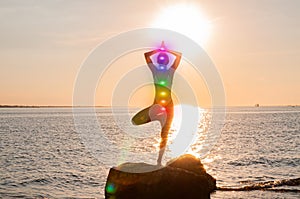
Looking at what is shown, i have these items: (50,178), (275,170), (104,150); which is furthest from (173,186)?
(104,150)

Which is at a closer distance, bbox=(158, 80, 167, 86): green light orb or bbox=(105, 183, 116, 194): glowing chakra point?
bbox=(158, 80, 167, 86): green light orb

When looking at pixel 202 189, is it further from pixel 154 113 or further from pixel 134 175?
pixel 154 113

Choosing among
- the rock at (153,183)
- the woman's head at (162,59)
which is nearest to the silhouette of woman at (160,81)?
the woman's head at (162,59)

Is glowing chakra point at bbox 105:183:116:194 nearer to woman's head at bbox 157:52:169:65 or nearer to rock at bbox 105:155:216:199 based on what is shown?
rock at bbox 105:155:216:199

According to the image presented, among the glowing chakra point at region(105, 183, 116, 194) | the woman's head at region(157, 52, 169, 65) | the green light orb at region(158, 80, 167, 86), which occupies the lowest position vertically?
the glowing chakra point at region(105, 183, 116, 194)

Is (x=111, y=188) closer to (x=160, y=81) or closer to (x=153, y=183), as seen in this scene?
(x=153, y=183)

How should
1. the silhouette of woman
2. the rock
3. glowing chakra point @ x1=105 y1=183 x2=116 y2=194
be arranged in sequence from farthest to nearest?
1. glowing chakra point @ x1=105 y1=183 x2=116 y2=194
2. the rock
3. the silhouette of woman

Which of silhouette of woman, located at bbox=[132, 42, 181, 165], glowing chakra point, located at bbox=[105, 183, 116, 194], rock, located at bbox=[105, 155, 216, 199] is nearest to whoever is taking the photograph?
silhouette of woman, located at bbox=[132, 42, 181, 165]

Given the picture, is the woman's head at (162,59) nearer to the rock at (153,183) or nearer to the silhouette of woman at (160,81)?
the silhouette of woman at (160,81)

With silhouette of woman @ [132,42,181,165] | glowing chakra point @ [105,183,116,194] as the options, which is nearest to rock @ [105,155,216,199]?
glowing chakra point @ [105,183,116,194]

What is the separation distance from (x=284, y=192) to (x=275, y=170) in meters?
11.0

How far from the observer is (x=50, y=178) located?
33.6m

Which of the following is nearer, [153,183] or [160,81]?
[160,81]

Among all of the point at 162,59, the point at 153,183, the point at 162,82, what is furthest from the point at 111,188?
the point at 162,59
